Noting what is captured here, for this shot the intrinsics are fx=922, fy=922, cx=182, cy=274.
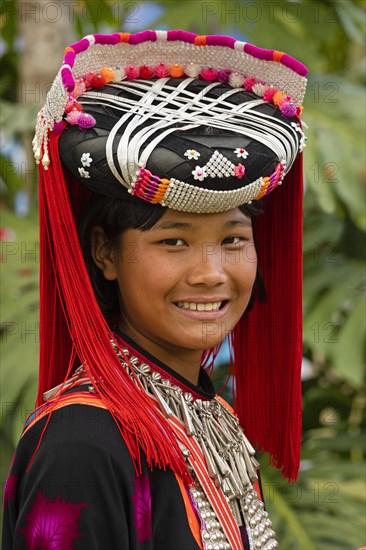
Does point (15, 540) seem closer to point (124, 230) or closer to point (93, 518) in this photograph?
point (93, 518)

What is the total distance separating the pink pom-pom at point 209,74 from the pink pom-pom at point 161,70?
0.06 metres

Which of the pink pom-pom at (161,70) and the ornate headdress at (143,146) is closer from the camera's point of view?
the ornate headdress at (143,146)

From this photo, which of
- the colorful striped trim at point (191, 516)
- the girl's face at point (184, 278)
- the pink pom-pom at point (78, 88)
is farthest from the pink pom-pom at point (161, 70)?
the colorful striped trim at point (191, 516)

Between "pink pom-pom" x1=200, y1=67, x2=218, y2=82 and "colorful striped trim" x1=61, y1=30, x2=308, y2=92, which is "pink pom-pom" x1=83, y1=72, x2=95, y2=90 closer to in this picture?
"colorful striped trim" x1=61, y1=30, x2=308, y2=92

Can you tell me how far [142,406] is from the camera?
131cm

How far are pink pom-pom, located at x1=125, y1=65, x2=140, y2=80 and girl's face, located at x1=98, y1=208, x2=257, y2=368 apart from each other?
0.80 ft

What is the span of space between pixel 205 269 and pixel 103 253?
183 mm

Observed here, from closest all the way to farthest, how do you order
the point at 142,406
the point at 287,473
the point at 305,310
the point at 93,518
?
the point at 93,518 → the point at 142,406 → the point at 287,473 → the point at 305,310

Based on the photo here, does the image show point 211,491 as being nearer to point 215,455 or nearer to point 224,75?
point 215,455

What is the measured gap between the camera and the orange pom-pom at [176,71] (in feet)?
4.66

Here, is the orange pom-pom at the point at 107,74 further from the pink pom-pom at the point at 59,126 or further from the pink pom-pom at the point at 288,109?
the pink pom-pom at the point at 288,109

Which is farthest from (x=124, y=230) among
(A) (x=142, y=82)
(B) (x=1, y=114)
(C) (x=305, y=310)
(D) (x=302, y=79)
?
(B) (x=1, y=114)

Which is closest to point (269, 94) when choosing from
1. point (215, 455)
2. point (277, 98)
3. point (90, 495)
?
point (277, 98)

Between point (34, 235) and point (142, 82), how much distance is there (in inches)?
70.1
